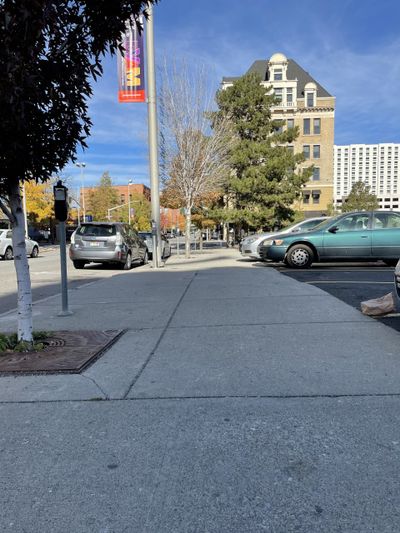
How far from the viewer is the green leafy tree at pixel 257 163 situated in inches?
1242

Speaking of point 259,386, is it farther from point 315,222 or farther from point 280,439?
point 315,222

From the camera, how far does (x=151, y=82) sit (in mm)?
15984

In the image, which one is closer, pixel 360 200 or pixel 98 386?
pixel 98 386

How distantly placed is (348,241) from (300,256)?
1.42m

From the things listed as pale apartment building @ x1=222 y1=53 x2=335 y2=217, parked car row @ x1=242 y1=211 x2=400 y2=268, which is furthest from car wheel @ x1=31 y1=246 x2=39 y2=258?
pale apartment building @ x1=222 y1=53 x2=335 y2=217

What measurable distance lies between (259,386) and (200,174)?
787 inches

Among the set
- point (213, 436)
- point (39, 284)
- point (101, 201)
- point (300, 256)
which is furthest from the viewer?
point (101, 201)

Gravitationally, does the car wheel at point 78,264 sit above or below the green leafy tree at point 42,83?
below

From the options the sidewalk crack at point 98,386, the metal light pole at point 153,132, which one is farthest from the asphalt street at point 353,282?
the metal light pole at point 153,132

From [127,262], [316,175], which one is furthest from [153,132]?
[316,175]

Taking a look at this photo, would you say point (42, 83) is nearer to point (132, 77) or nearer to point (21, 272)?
point (21, 272)

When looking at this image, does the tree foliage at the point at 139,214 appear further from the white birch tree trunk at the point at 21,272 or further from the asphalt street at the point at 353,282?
the white birch tree trunk at the point at 21,272

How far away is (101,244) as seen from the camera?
51.2 feet

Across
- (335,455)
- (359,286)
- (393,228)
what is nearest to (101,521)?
(335,455)
